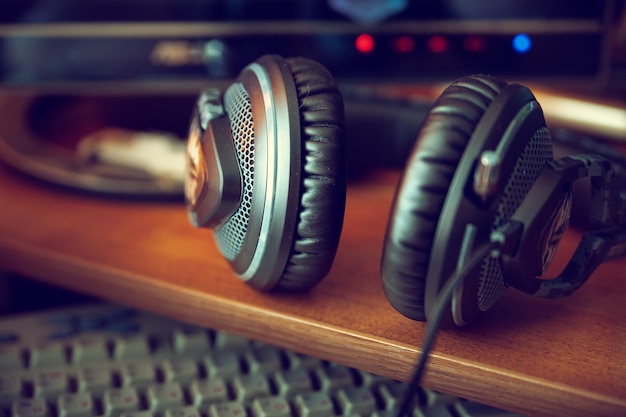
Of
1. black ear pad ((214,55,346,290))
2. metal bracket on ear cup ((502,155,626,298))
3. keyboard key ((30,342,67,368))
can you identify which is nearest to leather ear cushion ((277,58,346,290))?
black ear pad ((214,55,346,290))

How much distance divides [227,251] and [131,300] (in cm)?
10

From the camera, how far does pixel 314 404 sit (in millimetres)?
473

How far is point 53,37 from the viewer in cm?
66

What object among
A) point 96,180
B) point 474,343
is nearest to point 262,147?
point 474,343

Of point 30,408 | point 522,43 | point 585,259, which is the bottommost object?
point 30,408

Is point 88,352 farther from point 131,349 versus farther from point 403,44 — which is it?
point 403,44

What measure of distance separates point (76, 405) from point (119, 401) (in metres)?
0.03

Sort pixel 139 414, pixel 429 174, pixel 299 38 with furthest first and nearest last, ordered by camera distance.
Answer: pixel 299 38 → pixel 139 414 → pixel 429 174

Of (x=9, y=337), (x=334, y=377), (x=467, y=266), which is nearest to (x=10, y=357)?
(x=9, y=337)

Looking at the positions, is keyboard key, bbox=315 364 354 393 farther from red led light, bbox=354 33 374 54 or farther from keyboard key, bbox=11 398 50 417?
red led light, bbox=354 33 374 54

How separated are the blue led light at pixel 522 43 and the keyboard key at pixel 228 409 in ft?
1.40

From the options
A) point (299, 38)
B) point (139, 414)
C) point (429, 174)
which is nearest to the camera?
point (429, 174)

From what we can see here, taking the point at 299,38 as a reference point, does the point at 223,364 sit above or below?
below

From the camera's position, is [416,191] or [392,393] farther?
[392,393]
